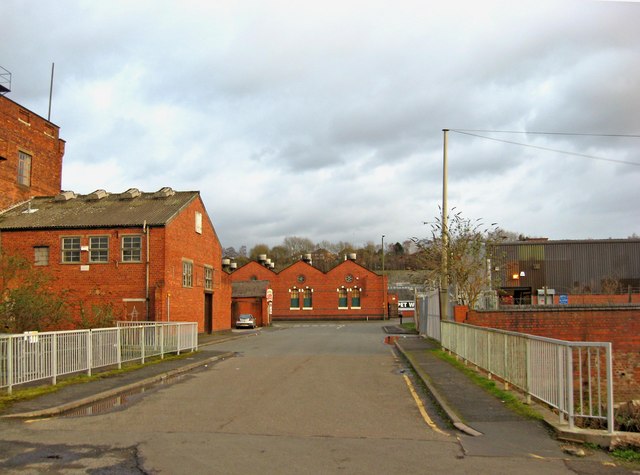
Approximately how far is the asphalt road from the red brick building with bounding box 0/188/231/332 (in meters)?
17.6

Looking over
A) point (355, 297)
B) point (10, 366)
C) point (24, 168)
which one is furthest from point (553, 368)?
point (355, 297)

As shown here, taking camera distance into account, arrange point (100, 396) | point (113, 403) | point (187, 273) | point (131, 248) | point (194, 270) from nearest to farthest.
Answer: point (113, 403)
point (100, 396)
point (131, 248)
point (187, 273)
point (194, 270)

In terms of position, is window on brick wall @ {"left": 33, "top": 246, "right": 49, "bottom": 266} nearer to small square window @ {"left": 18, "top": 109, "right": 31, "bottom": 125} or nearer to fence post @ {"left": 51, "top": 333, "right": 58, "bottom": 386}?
small square window @ {"left": 18, "top": 109, "right": 31, "bottom": 125}

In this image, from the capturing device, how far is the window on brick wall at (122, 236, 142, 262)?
31391 mm

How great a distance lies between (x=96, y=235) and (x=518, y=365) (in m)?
26.1

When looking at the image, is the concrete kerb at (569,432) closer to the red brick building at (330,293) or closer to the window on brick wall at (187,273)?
the window on brick wall at (187,273)

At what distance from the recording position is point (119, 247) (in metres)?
31.5

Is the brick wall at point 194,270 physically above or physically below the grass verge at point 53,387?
above

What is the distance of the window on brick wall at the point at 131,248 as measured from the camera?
31391 millimetres

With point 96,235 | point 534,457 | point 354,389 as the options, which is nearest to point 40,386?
point 354,389

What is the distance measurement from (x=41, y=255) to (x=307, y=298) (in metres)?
44.7

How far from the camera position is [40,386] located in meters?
13.1

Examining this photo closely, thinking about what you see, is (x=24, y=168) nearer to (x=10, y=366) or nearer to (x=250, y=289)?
(x=10, y=366)

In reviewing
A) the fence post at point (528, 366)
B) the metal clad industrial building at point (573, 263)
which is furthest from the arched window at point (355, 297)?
the fence post at point (528, 366)
